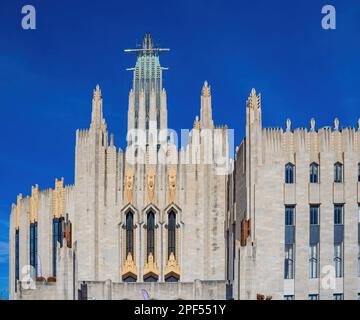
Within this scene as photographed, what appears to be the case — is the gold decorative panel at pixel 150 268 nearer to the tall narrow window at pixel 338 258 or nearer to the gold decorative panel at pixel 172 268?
the gold decorative panel at pixel 172 268

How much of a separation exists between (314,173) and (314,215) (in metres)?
2.74

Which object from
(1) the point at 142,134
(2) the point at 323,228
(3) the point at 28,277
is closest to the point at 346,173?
(2) the point at 323,228

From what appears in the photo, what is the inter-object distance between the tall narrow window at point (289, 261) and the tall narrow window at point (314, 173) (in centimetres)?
451

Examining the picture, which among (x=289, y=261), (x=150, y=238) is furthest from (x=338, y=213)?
(x=150, y=238)

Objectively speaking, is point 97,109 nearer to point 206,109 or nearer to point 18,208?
point 206,109

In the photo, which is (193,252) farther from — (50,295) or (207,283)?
(50,295)

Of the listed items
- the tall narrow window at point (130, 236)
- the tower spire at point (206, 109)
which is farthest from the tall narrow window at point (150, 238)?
the tower spire at point (206, 109)

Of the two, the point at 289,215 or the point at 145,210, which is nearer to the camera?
the point at 289,215

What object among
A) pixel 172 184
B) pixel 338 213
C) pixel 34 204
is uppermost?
pixel 172 184

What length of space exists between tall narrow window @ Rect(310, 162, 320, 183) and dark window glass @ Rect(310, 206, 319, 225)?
1751 mm

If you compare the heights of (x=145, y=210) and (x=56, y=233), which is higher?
(x=145, y=210)

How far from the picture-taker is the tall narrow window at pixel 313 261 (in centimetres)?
5025

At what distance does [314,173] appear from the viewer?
51.2 m

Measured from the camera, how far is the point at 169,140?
66.4 m
